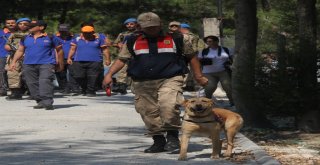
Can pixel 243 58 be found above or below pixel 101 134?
above

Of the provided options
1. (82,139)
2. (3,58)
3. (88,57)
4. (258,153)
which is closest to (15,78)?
(3,58)

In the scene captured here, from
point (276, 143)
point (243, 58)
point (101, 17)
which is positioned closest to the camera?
point (276, 143)

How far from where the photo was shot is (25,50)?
15.3 meters

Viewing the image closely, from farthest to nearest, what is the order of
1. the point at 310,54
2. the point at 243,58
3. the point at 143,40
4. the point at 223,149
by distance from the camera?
the point at 243,58
the point at 310,54
the point at 223,149
the point at 143,40

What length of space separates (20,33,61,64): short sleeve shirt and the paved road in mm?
946

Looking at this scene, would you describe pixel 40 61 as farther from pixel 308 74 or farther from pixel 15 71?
pixel 308 74

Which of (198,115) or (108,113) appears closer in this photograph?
(198,115)

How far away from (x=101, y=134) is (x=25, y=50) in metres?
4.57

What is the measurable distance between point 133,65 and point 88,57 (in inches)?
386

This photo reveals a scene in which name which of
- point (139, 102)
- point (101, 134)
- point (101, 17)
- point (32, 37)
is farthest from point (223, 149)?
Answer: point (101, 17)

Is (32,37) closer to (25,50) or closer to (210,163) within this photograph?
(25,50)

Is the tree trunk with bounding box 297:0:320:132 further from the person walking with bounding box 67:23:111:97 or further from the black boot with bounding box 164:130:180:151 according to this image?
the person walking with bounding box 67:23:111:97

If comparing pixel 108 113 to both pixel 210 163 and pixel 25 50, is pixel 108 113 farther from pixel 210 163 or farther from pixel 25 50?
pixel 210 163

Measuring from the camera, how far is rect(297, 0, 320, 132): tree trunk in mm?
11703
